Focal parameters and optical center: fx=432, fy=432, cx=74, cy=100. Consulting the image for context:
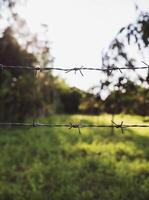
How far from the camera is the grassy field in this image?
7.61 m

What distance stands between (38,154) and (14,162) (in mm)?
1229

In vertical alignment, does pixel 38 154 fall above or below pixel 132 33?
below

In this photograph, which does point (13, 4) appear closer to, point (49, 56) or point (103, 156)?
point (103, 156)

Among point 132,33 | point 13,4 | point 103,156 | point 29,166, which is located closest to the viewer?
point 132,33

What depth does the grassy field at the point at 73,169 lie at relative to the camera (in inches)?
299

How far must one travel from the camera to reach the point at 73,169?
966 cm

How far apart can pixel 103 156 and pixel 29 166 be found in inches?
87.7

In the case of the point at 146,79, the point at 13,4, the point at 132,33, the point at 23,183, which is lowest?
the point at 23,183

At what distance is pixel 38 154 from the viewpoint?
11.7 m

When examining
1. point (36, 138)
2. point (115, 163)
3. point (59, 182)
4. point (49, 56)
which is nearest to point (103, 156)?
point (115, 163)

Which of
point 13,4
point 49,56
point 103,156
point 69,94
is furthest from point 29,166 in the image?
point 69,94

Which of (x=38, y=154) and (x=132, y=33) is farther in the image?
(x=38, y=154)

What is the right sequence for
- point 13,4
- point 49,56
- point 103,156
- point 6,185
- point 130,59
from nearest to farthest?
1. point 130,59
2. point 6,185
3. point 103,156
4. point 13,4
5. point 49,56

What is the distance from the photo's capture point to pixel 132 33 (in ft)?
17.3
